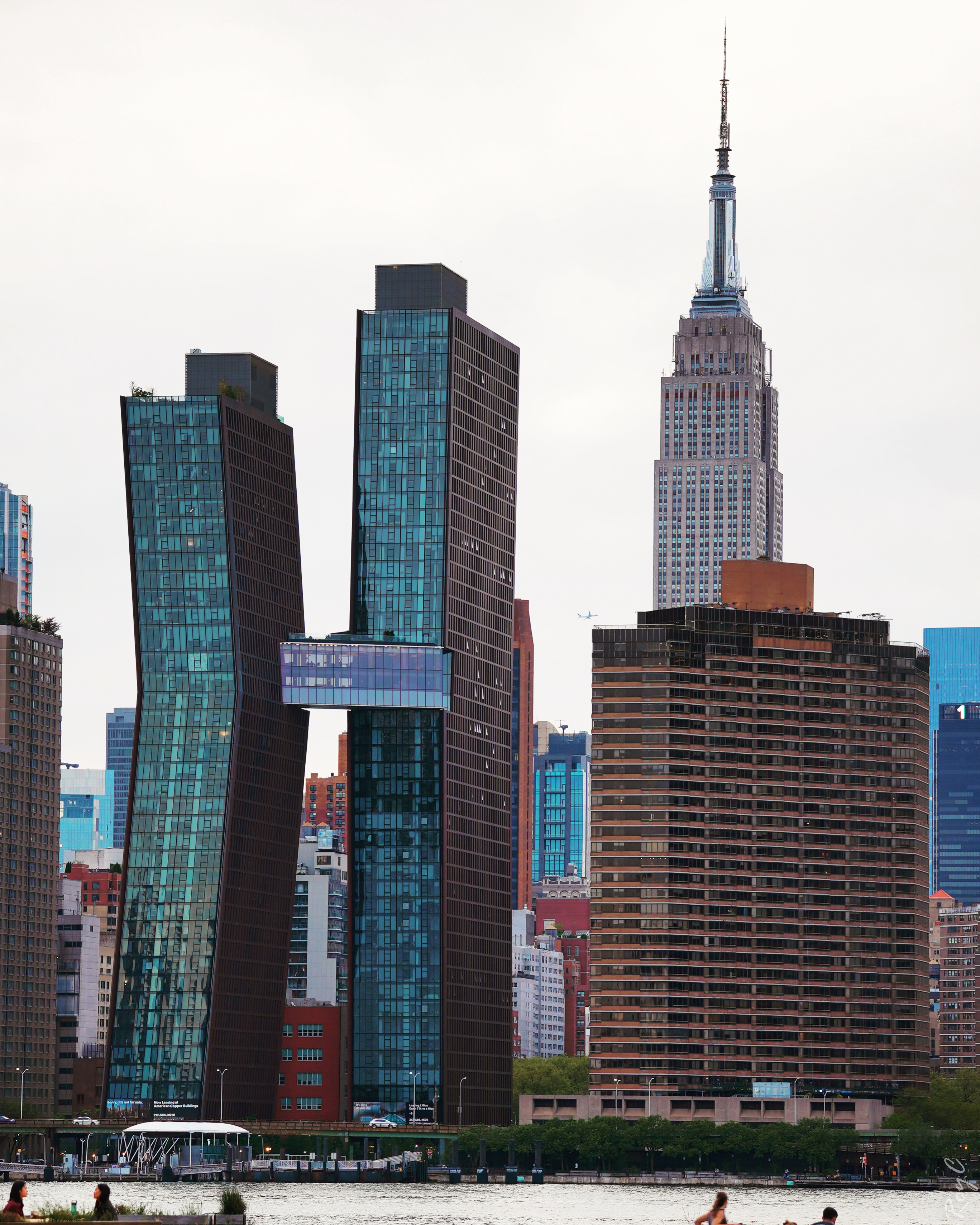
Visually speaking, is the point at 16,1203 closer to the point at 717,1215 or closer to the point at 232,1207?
the point at 717,1215

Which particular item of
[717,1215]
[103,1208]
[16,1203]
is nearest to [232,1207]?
[103,1208]

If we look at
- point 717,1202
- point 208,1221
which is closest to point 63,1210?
point 208,1221

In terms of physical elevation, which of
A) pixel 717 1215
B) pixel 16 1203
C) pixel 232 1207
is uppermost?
pixel 717 1215

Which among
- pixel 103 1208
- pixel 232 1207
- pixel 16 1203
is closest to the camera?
pixel 16 1203

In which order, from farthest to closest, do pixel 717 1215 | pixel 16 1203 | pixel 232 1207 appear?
pixel 232 1207, pixel 16 1203, pixel 717 1215

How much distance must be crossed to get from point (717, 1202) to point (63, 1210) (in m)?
49.4

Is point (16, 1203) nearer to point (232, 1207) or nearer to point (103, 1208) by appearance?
point (103, 1208)

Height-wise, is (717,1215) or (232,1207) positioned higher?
(717,1215)

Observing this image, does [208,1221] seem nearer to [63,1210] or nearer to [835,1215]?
[63,1210]

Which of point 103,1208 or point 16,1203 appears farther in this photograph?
point 103,1208

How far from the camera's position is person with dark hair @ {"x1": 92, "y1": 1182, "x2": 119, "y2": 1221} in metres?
125

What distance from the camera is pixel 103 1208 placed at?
422ft

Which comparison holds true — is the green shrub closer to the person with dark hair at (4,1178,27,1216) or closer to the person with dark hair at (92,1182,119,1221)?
the person with dark hair at (92,1182,119,1221)

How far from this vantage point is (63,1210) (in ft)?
488
